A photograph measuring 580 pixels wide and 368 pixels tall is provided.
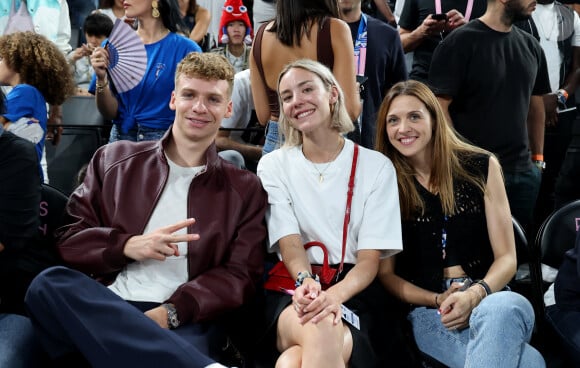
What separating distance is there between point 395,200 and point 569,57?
Result: 2.79 m

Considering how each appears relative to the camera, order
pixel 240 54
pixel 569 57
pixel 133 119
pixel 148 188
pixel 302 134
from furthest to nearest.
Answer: pixel 240 54
pixel 569 57
pixel 133 119
pixel 302 134
pixel 148 188

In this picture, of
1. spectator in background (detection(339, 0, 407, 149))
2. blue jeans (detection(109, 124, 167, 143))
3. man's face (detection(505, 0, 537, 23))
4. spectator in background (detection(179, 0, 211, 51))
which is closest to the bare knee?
spectator in background (detection(339, 0, 407, 149))

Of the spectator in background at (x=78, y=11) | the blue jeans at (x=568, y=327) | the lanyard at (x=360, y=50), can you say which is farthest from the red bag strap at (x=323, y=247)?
the spectator in background at (x=78, y=11)

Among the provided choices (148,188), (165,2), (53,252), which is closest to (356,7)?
(165,2)

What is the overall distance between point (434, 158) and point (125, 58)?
159cm

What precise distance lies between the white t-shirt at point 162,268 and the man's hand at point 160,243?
12cm

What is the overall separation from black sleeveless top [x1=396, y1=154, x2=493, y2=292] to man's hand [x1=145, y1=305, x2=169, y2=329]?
3.09 ft

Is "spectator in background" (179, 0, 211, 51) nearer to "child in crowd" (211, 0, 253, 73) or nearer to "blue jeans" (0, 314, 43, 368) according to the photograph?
"child in crowd" (211, 0, 253, 73)

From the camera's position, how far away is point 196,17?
579 centimetres

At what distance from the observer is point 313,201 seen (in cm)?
280

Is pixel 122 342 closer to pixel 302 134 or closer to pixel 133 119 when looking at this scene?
pixel 302 134

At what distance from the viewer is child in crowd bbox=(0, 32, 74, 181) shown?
3711mm

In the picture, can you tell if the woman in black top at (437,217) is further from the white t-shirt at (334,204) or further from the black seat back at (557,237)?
the black seat back at (557,237)

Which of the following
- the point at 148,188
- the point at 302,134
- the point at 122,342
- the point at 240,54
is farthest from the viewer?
the point at 240,54
